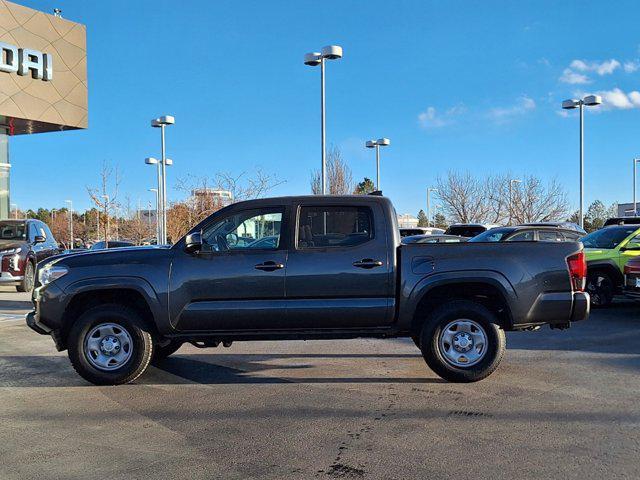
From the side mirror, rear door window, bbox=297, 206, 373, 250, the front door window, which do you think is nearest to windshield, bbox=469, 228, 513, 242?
rear door window, bbox=297, 206, 373, 250

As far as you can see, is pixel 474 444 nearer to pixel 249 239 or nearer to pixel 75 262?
pixel 249 239

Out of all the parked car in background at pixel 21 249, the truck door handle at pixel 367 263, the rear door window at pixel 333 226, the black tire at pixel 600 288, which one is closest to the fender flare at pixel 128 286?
the rear door window at pixel 333 226

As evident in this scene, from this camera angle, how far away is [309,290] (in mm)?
6164

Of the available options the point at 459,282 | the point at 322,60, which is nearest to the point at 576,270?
the point at 459,282

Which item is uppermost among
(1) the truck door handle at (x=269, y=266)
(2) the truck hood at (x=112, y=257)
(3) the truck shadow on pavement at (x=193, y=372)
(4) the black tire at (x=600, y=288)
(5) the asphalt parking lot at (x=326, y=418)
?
(2) the truck hood at (x=112, y=257)

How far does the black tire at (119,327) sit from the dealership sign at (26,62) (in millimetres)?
21065

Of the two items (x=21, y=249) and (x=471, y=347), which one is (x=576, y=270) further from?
(x=21, y=249)

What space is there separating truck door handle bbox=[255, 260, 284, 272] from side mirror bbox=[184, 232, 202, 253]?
2.13ft

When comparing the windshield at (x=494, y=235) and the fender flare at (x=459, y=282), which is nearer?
the fender flare at (x=459, y=282)

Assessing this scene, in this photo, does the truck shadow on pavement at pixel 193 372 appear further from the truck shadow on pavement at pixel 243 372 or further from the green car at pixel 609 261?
the green car at pixel 609 261

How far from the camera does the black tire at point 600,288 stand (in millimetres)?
11914

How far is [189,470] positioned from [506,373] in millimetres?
3953

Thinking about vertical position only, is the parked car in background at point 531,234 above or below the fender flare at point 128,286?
above

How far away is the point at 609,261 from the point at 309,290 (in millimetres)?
8007
